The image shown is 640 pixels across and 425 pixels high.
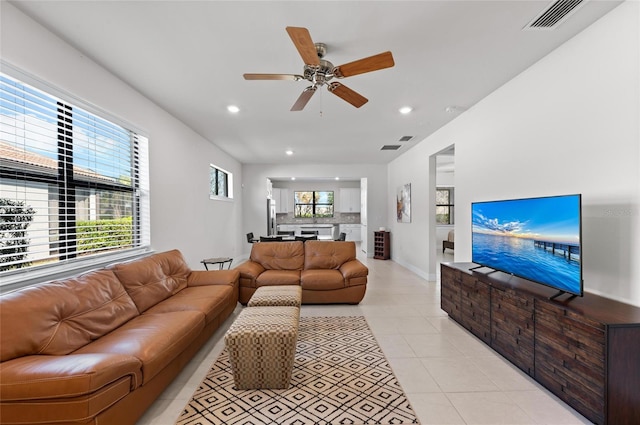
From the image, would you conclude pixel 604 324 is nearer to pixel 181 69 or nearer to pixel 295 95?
pixel 295 95

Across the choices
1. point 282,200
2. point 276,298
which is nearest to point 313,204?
point 282,200

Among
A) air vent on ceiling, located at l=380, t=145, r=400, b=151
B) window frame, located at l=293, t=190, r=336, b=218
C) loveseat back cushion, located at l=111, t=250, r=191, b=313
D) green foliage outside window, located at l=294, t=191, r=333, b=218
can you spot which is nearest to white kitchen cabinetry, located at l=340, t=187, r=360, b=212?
window frame, located at l=293, t=190, r=336, b=218

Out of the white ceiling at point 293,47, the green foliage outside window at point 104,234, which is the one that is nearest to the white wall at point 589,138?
the white ceiling at point 293,47

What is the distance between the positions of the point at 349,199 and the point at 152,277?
29.1 ft

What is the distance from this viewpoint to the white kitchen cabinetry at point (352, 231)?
37.5 feet

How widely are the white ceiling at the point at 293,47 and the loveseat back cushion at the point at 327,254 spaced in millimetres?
2080

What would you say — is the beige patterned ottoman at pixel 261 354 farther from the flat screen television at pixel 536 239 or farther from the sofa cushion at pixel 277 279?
the flat screen television at pixel 536 239

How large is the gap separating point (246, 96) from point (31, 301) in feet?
9.16

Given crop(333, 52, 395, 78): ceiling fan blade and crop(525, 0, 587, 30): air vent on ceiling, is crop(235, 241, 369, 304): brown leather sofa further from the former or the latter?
crop(525, 0, 587, 30): air vent on ceiling

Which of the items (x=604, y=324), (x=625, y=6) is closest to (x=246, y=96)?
(x=625, y=6)

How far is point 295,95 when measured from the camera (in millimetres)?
3490

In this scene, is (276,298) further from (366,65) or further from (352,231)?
(352,231)

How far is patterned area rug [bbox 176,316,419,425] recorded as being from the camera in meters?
1.87

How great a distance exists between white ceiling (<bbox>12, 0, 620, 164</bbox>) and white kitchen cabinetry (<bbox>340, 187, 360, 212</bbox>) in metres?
7.07
